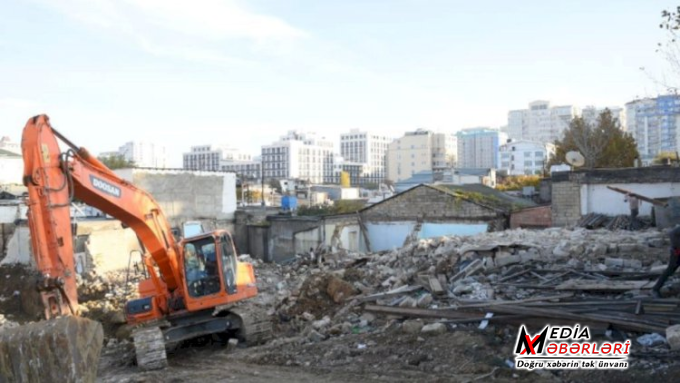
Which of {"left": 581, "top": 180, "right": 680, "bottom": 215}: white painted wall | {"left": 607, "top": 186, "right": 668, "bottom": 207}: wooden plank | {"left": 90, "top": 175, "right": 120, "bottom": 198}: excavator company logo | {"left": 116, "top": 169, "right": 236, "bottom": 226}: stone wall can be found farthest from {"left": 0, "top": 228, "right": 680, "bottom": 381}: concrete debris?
{"left": 116, "top": 169, "right": 236, "bottom": 226}: stone wall

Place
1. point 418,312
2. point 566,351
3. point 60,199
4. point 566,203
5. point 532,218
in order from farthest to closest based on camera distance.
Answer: point 532,218 → point 566,203 → point 418,312 → point 60,199 → point 566,351

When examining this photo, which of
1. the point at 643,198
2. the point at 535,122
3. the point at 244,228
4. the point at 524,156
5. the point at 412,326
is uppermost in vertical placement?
the point at 535,122

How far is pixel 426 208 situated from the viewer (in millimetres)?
27984

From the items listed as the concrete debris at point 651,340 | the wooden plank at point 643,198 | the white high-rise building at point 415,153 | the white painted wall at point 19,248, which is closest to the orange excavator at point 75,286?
the concrete debris at point 651,340

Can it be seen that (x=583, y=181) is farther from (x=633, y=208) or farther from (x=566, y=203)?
(x=633, y=208)

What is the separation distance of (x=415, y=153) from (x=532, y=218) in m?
80.1

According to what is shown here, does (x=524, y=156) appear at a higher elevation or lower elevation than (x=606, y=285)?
higher

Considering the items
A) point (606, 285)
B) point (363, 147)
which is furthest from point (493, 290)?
point (363, 147)

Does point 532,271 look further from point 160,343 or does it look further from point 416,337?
point 160,343

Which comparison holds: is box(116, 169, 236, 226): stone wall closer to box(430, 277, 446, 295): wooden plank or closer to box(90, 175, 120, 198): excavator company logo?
box(90, 175, 120, 198): excavator company logo

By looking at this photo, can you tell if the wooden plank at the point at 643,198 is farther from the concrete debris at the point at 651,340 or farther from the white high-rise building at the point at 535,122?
the white high-rise building at the point at 535,122

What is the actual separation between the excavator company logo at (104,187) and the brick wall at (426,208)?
18.7 meters

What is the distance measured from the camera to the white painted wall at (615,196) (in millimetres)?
23156

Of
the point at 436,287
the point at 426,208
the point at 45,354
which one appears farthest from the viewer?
the point at 426,208
